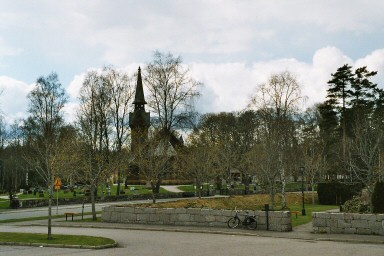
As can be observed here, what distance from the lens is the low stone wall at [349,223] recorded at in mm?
18875

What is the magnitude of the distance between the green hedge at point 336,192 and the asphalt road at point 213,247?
86.0ft

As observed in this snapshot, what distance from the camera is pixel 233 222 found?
21.9 metres

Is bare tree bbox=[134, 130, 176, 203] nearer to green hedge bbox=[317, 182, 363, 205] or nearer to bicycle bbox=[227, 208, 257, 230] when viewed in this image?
bicycle bbox=[227, 208, 257, 230]

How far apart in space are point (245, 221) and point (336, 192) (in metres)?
24.5

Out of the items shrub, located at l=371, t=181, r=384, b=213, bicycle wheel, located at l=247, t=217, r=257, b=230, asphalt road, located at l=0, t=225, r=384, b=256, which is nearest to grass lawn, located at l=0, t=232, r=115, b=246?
asphalt road, located at l=0, t=225, r=384, b=256

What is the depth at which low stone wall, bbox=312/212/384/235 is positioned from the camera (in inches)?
743

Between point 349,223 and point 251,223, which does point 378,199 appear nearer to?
point 349,223

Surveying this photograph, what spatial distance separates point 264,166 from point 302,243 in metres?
17.2

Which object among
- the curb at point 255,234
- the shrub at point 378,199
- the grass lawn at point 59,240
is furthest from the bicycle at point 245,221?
the grass lawn at point 59,240

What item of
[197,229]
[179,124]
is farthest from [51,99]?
[197,229]

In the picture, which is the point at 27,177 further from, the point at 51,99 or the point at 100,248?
the point at 100,248

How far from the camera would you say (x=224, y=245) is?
16.2 meters

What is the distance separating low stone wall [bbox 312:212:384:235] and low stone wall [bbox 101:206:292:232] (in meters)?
1.52

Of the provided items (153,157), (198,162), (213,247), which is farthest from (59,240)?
(198,162)
